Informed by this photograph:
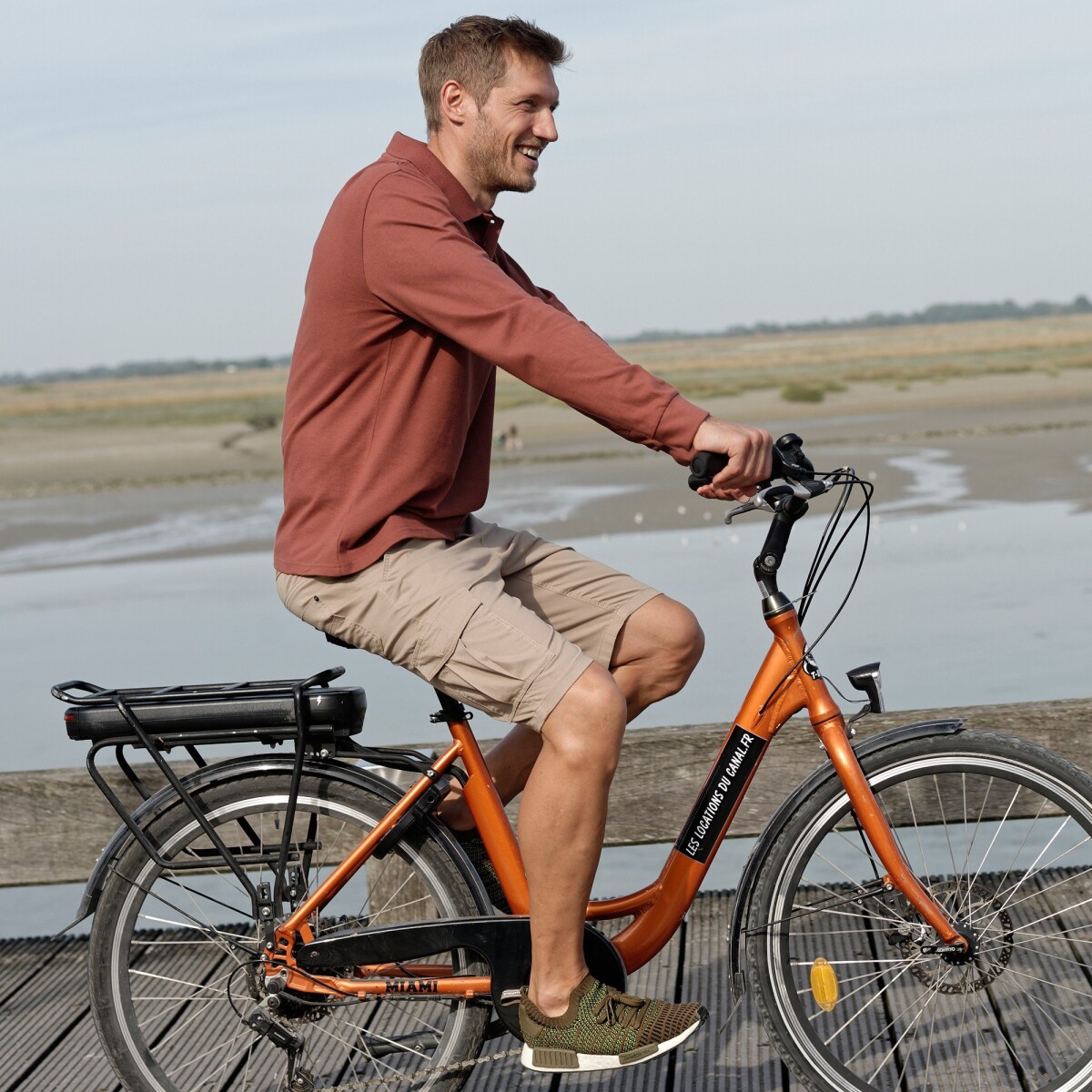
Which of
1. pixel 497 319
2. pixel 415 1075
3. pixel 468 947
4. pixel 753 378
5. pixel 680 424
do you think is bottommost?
pixel 753 378

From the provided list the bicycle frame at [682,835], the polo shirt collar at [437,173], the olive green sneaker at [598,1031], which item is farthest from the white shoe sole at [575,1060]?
the polo shirt collar at [437,173]

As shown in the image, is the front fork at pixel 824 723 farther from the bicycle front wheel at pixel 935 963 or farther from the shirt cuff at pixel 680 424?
the shirt cuff at pixel 680 424

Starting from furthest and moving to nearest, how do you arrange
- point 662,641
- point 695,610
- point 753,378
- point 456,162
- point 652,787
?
point 753,378, point 695,610, point 652,787, point 662,641, point 456,162

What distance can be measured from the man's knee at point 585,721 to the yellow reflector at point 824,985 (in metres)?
0.58

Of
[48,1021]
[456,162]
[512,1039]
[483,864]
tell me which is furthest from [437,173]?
[48,1021]

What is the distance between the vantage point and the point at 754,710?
2902 mm

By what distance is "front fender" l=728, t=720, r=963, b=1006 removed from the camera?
112 inches

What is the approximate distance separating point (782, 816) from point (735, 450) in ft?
2.42

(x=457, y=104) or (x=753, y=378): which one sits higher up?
(x=457, y=104)

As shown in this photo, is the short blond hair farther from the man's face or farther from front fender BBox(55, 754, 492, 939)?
front fender BBox(55, 754, 492, 939)

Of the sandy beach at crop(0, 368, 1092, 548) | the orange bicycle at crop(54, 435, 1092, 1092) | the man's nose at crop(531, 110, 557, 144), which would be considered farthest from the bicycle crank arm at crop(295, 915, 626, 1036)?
the sandy beach at crop(0, 368, 1092, 548)

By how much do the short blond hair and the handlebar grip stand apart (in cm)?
81

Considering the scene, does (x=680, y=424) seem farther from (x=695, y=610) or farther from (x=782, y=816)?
(x=695, y=610)

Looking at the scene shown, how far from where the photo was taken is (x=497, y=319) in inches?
104
